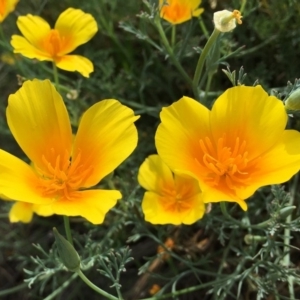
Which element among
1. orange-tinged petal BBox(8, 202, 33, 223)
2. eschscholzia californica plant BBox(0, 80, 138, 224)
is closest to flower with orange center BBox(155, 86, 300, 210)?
eschscholzia californica plant BBox(0, 80, 138, 224)

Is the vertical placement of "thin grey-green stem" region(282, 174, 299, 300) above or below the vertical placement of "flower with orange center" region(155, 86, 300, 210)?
Answer: below

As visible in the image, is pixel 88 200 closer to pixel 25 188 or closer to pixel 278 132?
pixel 25 188

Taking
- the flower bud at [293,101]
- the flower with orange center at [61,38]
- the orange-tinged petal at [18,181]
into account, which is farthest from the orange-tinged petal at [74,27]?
the flower bud at [293,101]

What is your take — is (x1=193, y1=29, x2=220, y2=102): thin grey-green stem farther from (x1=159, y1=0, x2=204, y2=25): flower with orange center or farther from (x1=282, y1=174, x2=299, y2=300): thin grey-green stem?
(x1=282, y1=174, x2=299, y2=300): thin grey-green stem

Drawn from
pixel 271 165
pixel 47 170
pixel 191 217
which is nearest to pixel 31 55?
pixel 47 170

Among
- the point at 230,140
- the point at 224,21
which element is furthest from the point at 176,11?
the point at 230,140

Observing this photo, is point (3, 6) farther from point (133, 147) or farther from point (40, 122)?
point (133, 147)

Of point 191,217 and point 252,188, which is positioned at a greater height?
point 252,188
